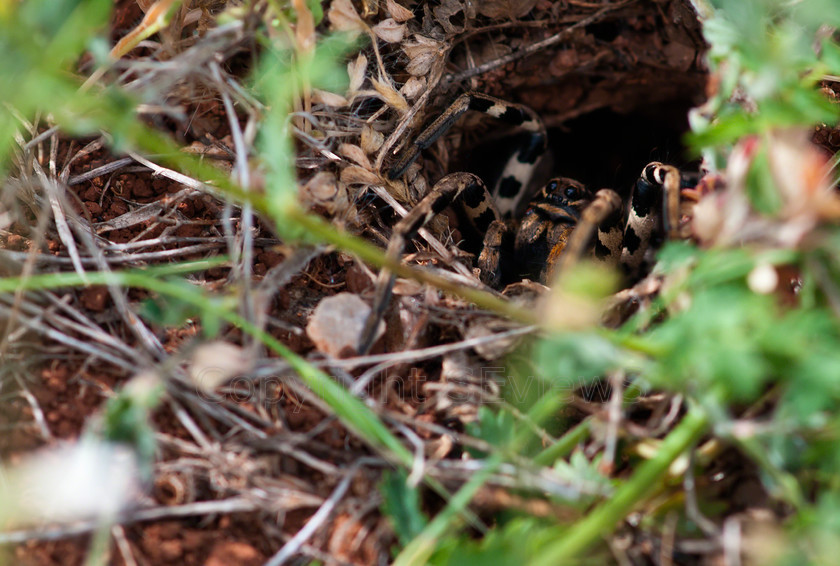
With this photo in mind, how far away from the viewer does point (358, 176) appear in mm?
2152

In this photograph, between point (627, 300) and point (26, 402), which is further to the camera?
point (627, 300)

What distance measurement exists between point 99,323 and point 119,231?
0.48 metres

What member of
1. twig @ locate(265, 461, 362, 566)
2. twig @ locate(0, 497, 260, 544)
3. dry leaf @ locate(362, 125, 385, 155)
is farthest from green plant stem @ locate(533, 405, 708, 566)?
dry leaf @ locate(362, 125, 385, 155)

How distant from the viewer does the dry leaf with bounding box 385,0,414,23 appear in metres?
2.27

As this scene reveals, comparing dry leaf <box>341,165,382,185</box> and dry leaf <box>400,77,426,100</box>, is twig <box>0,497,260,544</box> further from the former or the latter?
dry leaf <box>400,77,426,100</box>

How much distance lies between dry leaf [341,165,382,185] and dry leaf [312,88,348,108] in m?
0.21

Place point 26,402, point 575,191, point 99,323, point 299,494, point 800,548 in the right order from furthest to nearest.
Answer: point 575,191 < point 99,323 < point 26,402 < point 299,494 < point 800,548

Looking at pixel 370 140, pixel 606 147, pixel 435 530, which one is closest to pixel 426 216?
pixel 370 140

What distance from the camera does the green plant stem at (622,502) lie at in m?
1.25

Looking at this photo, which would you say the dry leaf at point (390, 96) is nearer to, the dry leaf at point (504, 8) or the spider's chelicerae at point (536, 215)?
the spider's chelicerae at point (536, 215)

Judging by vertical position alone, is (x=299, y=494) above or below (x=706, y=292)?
below

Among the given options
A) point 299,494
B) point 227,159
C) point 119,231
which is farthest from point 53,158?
point 299,494

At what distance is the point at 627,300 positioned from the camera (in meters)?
1.88

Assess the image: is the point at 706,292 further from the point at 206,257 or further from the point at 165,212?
the point at 165,212
